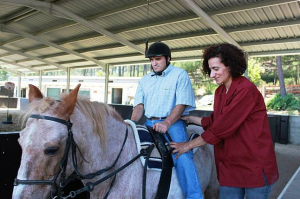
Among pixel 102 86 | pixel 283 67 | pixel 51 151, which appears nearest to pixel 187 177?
pixel 51 151

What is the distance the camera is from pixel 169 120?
1.96 m

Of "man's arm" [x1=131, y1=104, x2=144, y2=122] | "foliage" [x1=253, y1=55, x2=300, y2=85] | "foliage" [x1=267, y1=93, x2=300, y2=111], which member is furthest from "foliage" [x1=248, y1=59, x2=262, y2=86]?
"man's arm" [x1=131, y1=104, x2=144, y2=122]

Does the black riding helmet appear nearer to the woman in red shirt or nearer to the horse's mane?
Result: the woman in red shirt

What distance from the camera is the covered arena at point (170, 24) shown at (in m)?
7.46

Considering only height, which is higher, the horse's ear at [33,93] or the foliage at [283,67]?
the foliage at [283,67]

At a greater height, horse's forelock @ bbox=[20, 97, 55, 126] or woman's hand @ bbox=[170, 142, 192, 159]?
horse's forelock @ bbox=[20, 97, 55, 126]

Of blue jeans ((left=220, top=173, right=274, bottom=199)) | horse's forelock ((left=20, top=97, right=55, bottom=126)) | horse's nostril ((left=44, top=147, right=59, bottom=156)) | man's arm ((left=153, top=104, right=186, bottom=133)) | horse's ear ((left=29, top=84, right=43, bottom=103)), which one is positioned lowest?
blue jeans ((left=220, top=173, right=274, bottom=199))

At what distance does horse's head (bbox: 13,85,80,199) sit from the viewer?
127cm

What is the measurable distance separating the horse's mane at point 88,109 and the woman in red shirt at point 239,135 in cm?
67

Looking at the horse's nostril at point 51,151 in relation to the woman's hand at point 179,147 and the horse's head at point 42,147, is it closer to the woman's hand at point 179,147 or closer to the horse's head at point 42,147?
the horse's head at point 42,147

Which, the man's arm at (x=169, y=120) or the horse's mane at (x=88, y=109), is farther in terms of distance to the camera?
the man's arm at (x=169, y=120)

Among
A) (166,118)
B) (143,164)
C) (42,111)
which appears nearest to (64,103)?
(42,111)

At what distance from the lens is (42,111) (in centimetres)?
137

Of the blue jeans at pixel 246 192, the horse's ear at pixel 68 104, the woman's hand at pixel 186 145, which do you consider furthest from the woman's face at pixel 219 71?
the horse's ear at pixel 68 104
